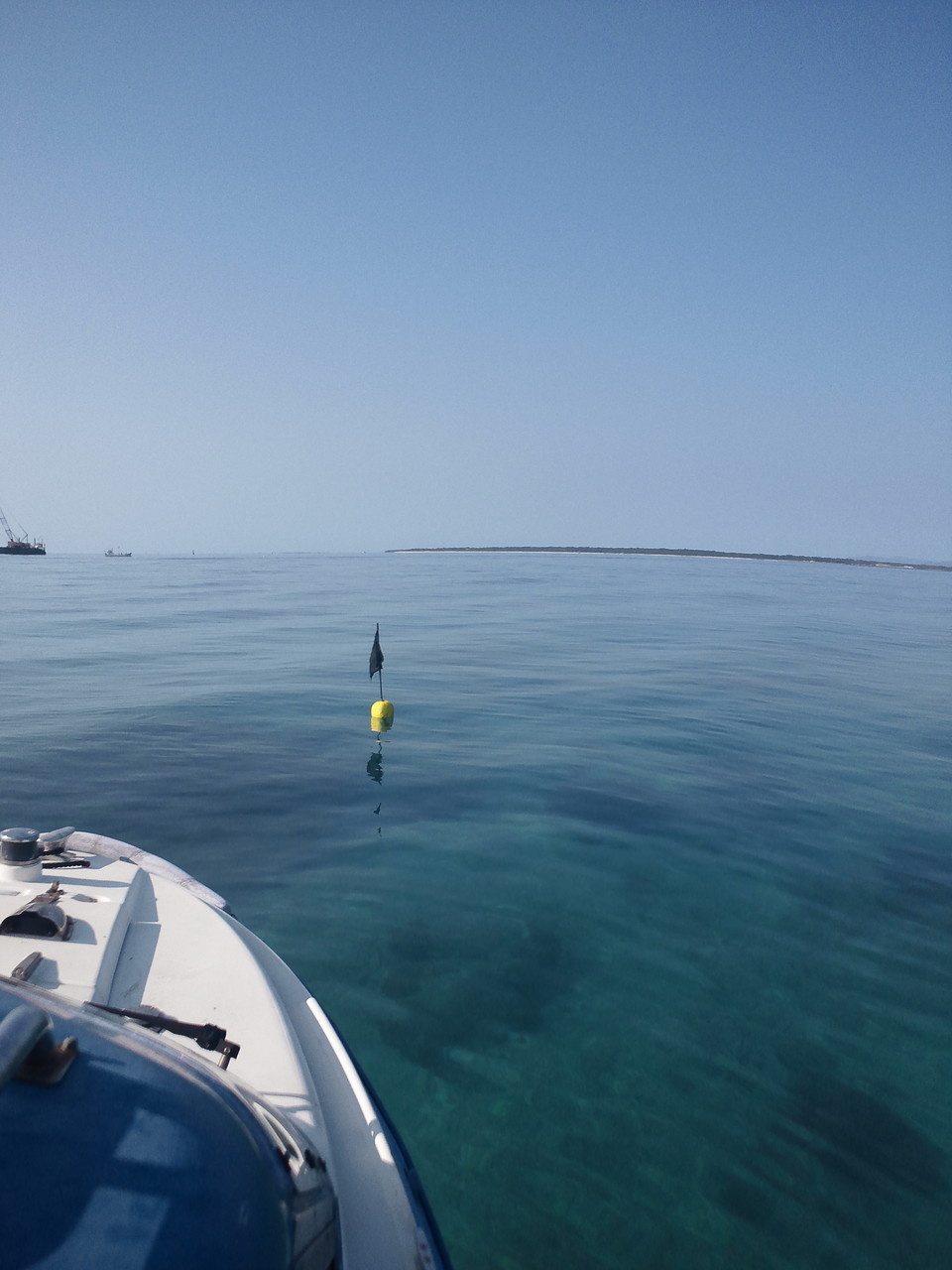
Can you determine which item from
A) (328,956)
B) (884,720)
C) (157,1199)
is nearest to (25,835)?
(328,956)

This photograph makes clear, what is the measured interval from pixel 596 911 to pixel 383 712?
21.8 ft

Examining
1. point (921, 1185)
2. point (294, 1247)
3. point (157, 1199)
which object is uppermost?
point (157, 1199)

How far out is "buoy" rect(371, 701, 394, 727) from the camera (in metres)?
13.3

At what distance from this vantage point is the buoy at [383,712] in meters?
13.3

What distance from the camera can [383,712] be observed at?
13406 mm

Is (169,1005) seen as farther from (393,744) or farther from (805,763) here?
(805,763)

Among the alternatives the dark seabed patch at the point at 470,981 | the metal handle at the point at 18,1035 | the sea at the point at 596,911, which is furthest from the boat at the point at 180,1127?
the dark seabed patch at the point at 470,981

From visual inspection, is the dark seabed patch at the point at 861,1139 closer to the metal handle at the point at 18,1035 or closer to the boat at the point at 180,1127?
the boat at the point at 180,1127

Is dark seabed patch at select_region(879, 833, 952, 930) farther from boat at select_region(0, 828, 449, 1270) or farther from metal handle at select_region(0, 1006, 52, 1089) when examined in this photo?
metal handle at select_region(0, 1006, 52, 1089)

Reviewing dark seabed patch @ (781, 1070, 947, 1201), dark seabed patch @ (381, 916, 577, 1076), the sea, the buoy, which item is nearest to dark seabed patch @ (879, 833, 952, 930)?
the sea

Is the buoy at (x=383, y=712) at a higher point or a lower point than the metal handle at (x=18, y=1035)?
lower

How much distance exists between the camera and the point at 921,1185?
4.53 meters

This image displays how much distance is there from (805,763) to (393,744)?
7.61 meters

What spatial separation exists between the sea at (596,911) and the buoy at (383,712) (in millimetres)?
525
